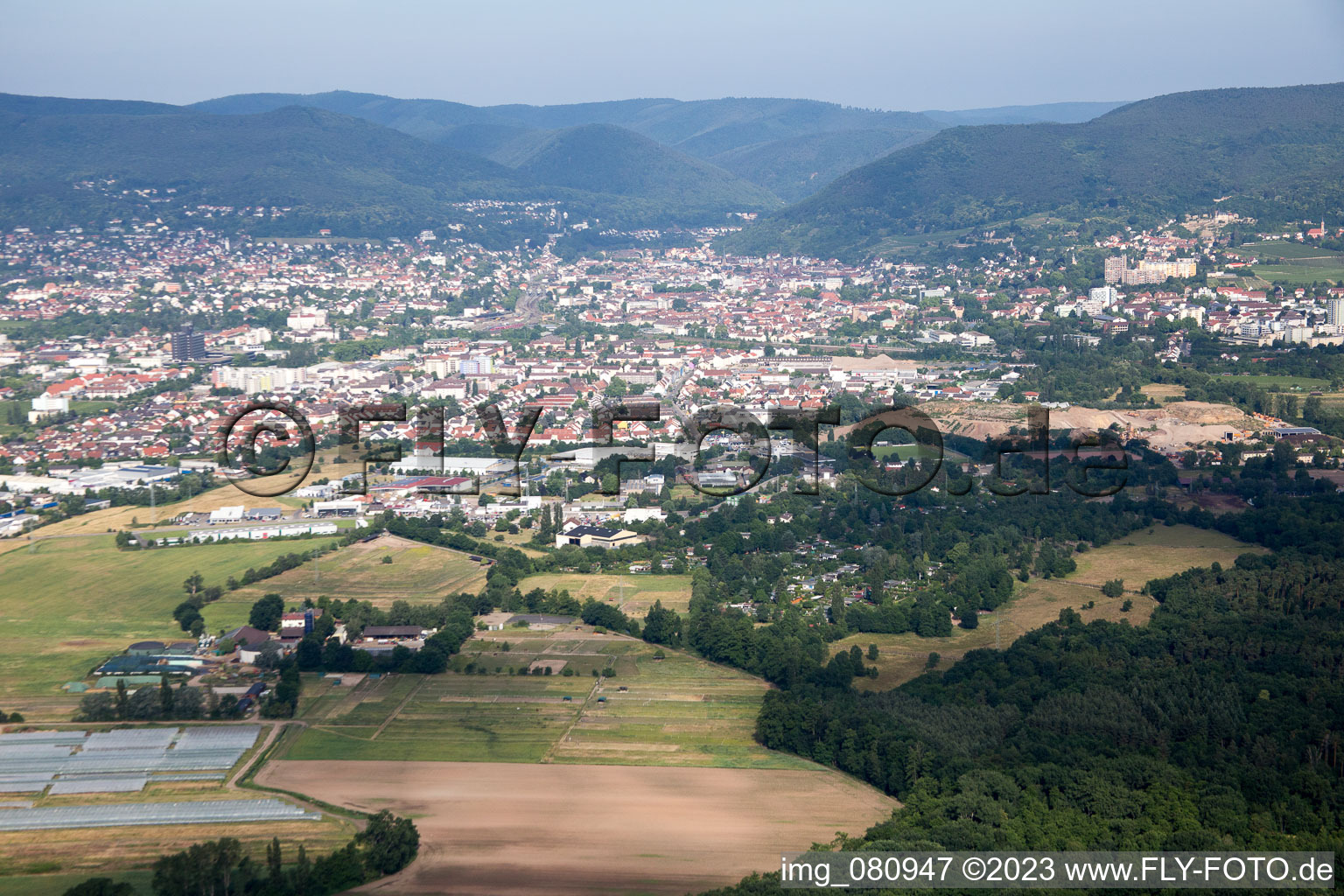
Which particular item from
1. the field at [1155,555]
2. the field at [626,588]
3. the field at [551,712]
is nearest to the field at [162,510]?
the field at [626,588]

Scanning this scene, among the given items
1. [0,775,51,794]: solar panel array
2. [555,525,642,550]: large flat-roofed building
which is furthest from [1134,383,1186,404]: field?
[0,775,51,794]: solar panel array

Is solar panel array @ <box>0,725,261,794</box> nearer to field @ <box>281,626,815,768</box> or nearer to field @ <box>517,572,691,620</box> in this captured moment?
field @ <box>281,626,815,768</box>

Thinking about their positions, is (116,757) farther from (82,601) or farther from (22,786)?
(82,601)

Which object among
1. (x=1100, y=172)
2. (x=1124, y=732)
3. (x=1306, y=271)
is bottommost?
(x=1124, y=732)

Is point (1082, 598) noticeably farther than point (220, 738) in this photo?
Yes

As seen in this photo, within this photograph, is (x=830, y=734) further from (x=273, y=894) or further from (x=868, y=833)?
(x=273, y=894)

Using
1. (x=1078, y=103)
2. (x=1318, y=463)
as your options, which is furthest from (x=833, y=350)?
(x=1078, y=103)

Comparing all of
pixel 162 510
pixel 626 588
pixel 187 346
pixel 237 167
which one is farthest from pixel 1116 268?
pixel 237 167
